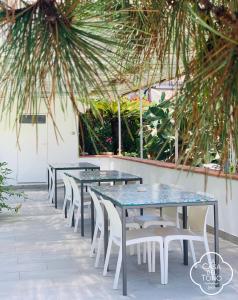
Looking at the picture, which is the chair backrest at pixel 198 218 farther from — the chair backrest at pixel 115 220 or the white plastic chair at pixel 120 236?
the chair backrest at pixel 115 220

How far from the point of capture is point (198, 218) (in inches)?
198

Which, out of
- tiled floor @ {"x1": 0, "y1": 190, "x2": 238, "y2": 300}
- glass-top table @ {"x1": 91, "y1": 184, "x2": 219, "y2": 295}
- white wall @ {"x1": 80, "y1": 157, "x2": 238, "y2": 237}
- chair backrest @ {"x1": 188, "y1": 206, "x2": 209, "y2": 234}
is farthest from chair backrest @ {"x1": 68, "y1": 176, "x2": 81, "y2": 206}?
chair backrest @ {"x1": 188, "y1": 206, "x2": 209, "y2": 234}

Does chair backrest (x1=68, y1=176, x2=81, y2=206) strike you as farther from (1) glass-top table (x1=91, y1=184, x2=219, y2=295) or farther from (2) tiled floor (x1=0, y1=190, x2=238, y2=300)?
(1) glass-top table (x1=91, y1=184, x2=219, y2=295)

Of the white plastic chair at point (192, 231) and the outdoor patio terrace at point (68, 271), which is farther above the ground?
the white plastic chair at point (192, 231)

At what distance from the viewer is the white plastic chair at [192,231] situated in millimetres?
4660

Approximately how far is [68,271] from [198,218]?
148cm

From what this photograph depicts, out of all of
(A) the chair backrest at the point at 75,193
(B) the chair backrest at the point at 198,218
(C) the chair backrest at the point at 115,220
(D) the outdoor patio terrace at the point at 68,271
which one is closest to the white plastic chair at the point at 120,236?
(C) the chair backrest at the point at 115,220

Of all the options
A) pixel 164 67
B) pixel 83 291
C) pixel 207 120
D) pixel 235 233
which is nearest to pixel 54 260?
pixel 83 291

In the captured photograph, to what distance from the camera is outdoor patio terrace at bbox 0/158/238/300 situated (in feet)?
14.4

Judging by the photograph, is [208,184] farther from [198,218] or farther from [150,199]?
[150,199]

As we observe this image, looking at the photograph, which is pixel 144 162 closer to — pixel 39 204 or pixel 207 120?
pixel 39 204

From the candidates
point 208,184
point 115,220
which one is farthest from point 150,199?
point 208,184

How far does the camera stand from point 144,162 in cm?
1053

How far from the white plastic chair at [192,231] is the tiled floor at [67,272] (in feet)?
0.93
